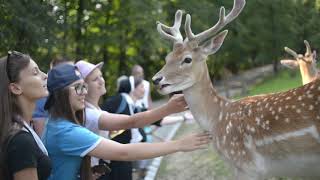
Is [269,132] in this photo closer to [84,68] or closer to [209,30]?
[209,30]

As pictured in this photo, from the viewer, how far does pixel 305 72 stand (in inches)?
294

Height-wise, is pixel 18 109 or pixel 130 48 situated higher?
pixel 18 109

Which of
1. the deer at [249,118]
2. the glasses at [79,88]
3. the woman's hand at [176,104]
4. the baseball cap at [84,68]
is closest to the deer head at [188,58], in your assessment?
the deer at [249,118]

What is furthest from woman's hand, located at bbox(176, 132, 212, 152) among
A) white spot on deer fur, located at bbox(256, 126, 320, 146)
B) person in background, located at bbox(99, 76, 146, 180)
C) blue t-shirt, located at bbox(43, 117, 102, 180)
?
person in background, located at bbox(99, 76, 146, 180)

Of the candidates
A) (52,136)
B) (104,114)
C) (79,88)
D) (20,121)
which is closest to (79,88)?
(79,88)

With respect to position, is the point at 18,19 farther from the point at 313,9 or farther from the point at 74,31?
the point at 74,31

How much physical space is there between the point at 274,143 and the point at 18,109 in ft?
6.28

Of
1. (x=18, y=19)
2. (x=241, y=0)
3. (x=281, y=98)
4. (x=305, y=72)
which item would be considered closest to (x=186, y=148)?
(x=281, y=98)

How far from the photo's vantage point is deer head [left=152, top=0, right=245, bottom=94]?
177 inches

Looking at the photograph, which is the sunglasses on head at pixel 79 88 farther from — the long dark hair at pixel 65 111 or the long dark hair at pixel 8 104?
the long dark hair at pixel 8 104

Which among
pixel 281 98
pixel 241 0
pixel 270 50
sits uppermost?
pixel 241 0

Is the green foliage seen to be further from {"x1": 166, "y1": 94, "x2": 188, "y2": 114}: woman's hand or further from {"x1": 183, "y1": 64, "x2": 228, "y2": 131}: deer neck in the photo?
{"x1": 166, "y1": 94, "x2": 188, "y2": 114}: woman's hand

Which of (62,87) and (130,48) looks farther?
(130,48)

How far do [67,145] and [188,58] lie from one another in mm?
1707
